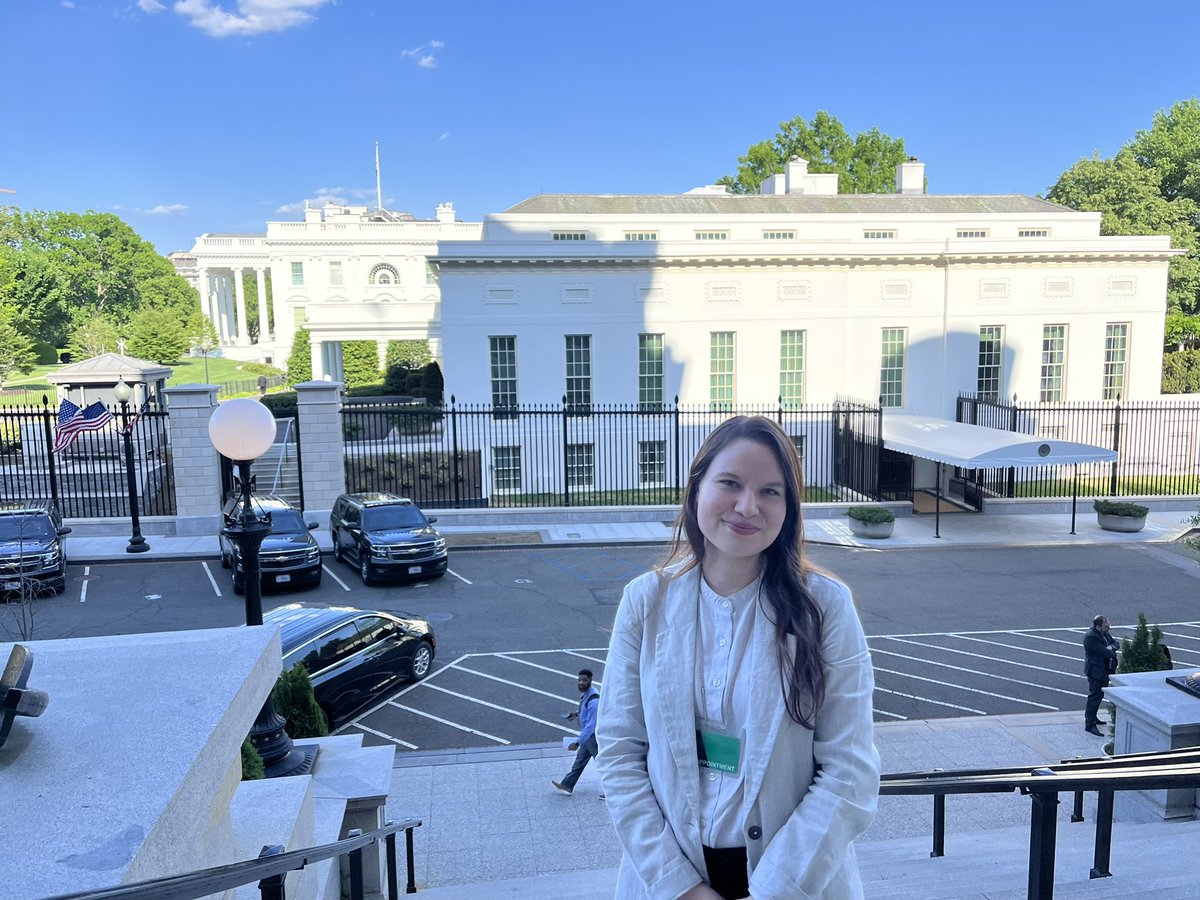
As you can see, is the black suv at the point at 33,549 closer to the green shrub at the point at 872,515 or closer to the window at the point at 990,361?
the green shrub at the point at 872,515

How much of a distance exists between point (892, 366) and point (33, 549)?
27807 millimetres

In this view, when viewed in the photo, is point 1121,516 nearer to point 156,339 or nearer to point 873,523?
point 873,523

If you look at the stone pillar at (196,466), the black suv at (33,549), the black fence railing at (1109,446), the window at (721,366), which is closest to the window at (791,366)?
the window at (721,366)

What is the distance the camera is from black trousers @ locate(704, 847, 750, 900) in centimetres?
224

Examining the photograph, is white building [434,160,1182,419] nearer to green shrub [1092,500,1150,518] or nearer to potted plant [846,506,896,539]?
green shrub [1092,500,1150,518]

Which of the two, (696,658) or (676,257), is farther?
(676,257)

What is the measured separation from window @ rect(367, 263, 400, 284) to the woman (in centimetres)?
6631

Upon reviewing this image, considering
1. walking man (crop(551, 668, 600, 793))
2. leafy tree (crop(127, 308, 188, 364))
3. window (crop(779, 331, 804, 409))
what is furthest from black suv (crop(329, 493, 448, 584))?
leafy tree (crop(127, 308, 188, 364))

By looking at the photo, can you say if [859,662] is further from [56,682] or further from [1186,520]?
[1186,520]

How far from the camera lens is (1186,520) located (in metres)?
22.8

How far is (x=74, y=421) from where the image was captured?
18.0m

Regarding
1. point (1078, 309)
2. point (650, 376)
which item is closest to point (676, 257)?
point (650, 376)

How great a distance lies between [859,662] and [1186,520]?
25.5 m

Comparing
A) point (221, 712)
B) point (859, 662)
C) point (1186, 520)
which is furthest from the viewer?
point (1186, 520)
